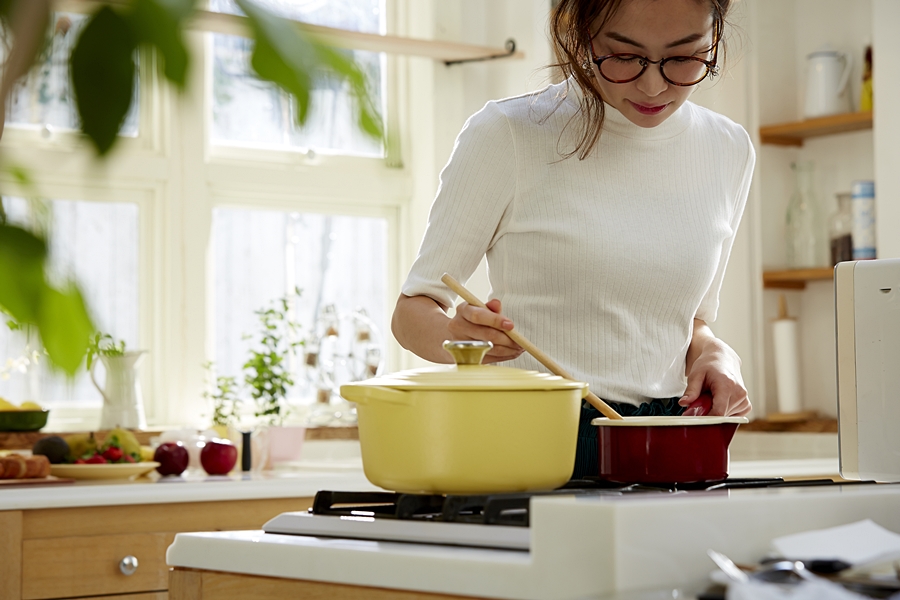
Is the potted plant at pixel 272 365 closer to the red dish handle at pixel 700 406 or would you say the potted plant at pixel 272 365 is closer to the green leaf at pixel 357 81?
the red dish handle at pixel 700 406

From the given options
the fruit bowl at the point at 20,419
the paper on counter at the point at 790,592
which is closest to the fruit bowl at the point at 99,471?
the fruit bowl at the point at 20,419

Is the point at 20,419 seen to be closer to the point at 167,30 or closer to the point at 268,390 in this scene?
the point at 268,390

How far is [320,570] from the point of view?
0.86m

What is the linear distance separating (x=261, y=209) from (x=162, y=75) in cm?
311

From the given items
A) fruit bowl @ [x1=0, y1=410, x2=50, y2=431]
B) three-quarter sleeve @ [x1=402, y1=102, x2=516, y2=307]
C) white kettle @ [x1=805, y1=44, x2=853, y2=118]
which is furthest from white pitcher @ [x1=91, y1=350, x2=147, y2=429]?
white kettle @ [x1=805, y1=44, x2=853, y2=118]

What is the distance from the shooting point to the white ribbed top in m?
1.34

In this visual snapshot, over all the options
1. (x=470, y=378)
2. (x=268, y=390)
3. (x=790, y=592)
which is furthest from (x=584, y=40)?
(x=268, y=390)

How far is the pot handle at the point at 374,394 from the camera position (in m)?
0.87

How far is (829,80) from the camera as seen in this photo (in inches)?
124

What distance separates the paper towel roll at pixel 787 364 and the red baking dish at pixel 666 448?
2310 millimetres

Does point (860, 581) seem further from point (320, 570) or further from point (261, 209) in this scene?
point (261, 209)

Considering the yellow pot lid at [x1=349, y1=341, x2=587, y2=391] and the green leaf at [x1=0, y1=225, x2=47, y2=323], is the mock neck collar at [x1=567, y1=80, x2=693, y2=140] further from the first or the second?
the green leaf at [x1=0, y1=225, x2=47, y2=323]

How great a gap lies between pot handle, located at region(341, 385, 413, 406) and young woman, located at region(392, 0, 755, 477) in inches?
14.0

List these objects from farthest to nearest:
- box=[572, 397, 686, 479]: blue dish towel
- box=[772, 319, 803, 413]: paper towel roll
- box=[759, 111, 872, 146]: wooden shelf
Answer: box=[772, 319, 803, 413]: paper towel roll < box=[759, 111, 872, 146]: wooden shelf < box=[572, 397, 686, 479]: blue dish towel
